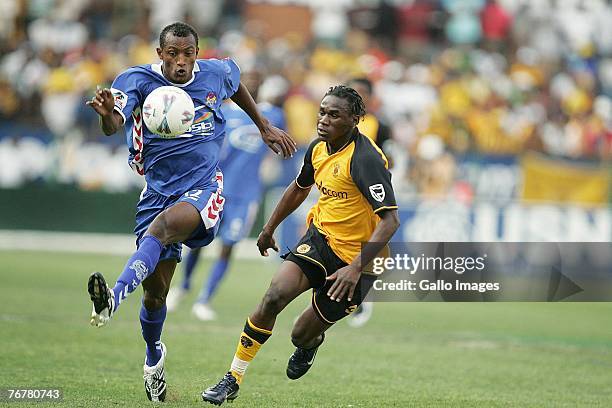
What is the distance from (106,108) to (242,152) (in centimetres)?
701

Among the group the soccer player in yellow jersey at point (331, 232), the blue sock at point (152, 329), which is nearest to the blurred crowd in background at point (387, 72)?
the soccer player in yellow jersey at point (331, 232)

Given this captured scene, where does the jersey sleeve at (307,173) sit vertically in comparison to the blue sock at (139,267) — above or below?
above

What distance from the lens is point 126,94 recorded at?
7180 millimetres

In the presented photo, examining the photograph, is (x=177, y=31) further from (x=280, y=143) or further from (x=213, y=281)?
(x=213, y=281)

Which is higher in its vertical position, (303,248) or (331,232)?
(331,232)

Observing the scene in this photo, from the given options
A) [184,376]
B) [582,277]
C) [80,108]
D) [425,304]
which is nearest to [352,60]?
[80,108]

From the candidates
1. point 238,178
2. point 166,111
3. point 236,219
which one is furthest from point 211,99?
point 238,178

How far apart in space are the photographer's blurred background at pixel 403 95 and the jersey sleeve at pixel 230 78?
9575 mm

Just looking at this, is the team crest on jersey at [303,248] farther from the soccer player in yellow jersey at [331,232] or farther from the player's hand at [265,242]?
the player's hand at [265,242]

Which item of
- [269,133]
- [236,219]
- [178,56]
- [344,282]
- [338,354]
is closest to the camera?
[344,282]

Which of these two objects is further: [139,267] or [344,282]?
[344,282]

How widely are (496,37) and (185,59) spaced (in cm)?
2005

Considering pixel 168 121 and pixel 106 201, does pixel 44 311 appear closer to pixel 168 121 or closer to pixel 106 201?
pixel 168 121

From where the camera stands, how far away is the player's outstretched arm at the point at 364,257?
704 cm
